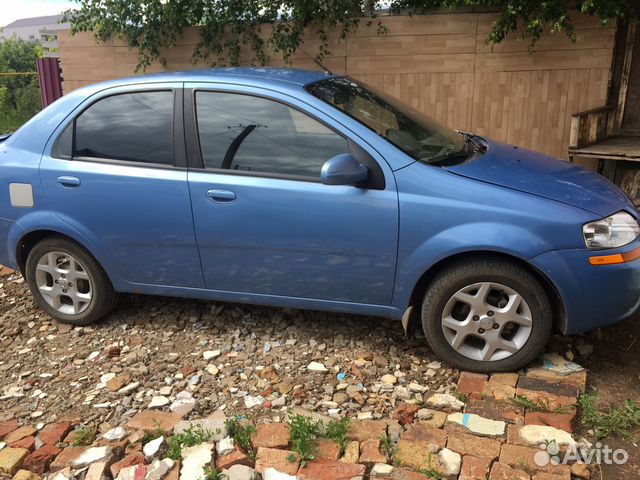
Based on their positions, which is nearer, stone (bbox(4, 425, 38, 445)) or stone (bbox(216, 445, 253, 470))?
stone (bbox(216, 445, 253, 470))

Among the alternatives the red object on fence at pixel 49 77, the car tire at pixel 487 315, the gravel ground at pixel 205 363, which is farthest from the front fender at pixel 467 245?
the red object on fence at pixel 49 77

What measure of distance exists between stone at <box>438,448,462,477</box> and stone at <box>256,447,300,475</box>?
0.66 meters

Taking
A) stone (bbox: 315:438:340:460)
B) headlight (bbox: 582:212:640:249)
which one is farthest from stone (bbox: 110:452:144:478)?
headlight (bbox: 582:212:640:249)

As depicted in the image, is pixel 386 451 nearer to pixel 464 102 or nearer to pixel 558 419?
pixel 558 419

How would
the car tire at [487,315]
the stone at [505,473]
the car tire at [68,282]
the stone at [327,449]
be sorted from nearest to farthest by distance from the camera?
the stone at [505,473], the stone at [327,449], the car tire at [487,315], the car tire at [68,282]

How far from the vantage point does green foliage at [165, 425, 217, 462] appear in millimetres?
2930

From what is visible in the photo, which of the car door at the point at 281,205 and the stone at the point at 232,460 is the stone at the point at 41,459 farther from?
the car door at the point at 281,205

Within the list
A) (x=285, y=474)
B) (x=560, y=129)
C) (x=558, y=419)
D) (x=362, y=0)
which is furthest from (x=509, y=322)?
(x=362, y=0)

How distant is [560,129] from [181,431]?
5885 millimetres

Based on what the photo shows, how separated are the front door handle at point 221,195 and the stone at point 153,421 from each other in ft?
4.13

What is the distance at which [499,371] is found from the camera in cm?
348

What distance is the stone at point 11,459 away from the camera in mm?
2922

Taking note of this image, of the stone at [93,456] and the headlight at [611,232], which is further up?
the headlight at [611,232]

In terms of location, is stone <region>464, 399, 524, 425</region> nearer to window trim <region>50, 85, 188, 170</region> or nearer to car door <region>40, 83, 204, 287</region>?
car door <region>40, 83, 204, 287</region>
